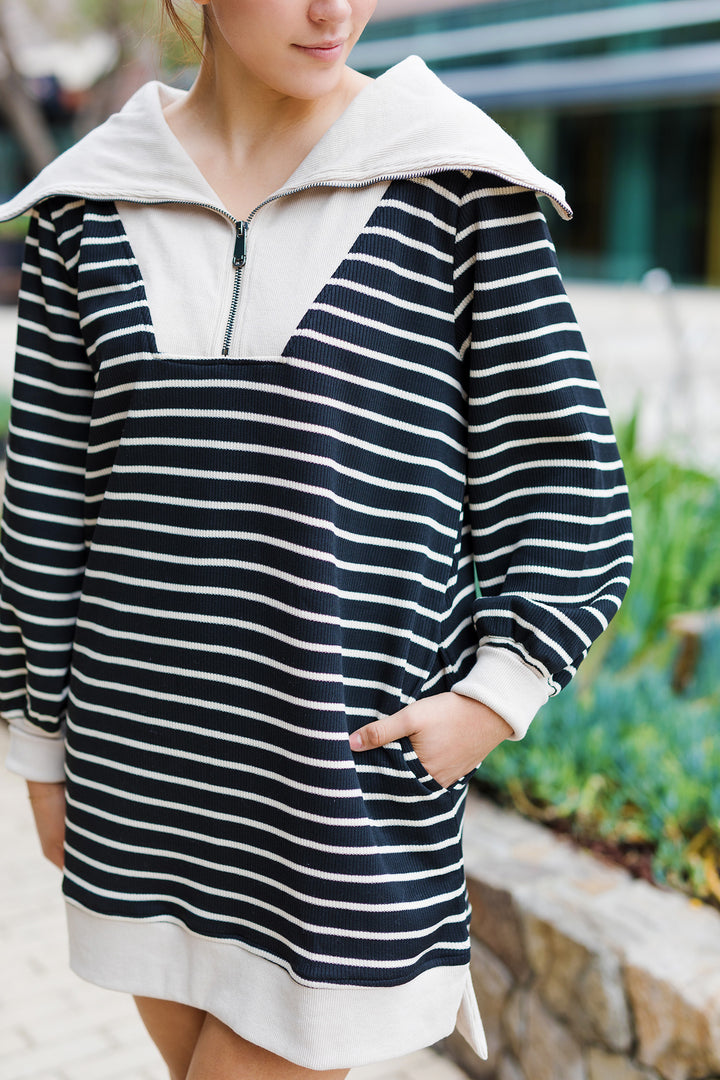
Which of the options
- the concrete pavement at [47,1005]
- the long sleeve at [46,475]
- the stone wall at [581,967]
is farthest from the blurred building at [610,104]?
the long sleeve at [46,475]

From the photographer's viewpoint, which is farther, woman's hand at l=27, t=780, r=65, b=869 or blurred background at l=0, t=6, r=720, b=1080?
blurred background at l=0, t=6, r=720, b=1080

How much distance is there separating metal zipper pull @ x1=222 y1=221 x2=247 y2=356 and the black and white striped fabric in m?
0.05

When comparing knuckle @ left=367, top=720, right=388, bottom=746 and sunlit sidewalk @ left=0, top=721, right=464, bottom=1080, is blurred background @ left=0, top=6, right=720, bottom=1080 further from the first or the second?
knuckle @ left=367, top=720, right=388, bottom=746

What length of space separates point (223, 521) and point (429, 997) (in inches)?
22.4

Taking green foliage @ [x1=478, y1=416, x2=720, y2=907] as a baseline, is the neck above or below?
above

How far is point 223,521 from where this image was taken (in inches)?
49.3

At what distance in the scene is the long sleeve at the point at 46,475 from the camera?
143 cm

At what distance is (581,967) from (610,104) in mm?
19334

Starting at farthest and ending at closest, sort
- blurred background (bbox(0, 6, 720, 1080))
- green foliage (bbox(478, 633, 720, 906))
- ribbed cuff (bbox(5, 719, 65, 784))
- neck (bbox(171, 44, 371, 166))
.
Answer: blurred background (bbox(0, 6, 720, 1080)), green foliage (bbox(478, 633, 720, 906)), ribbed cuff (bbox(5, 719, 65, 784)), neck (bbox(171, 44, 371, 166))

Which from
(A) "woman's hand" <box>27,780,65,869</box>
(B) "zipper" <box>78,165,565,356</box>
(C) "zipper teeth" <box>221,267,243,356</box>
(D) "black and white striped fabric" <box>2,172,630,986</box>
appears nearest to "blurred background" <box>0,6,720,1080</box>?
(B) "zipper" <box>78,165,565,356</box>

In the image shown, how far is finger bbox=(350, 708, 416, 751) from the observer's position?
48.6 inches

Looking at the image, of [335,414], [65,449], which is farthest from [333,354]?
[65,449]

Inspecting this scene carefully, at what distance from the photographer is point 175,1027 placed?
1450 mm

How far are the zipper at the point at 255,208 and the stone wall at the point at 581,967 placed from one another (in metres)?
1.40
